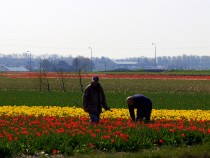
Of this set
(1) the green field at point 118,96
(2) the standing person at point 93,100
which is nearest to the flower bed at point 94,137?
(2) the standing person at point 93,100

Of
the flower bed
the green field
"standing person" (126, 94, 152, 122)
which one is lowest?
the green field

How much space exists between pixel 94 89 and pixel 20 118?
10.9 feet

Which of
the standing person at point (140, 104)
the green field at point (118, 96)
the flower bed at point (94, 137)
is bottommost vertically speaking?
the green field at point (118, 96)

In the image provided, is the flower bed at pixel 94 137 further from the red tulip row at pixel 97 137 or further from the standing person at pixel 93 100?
the standing person at pixel 93 100

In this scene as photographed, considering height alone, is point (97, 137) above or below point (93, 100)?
below

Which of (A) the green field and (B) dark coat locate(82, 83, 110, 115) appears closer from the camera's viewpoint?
(B) dark coat locate(82, 83, 110, 115)

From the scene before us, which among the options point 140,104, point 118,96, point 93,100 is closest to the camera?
point 93,100

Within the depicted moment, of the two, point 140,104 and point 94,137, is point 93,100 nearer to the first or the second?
point 140,104

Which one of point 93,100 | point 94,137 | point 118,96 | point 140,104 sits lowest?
point 118,96

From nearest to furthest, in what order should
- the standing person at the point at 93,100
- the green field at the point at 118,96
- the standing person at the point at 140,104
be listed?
the standing person at the point at 93,100
the standing person at the point at 140,104
the green field at the point at 118,96

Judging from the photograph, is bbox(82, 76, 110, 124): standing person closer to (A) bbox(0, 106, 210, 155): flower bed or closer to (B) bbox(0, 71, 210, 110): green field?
(A) bbox(0, 106, 210, 155): flower bed

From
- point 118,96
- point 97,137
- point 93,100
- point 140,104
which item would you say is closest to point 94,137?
point 97,137

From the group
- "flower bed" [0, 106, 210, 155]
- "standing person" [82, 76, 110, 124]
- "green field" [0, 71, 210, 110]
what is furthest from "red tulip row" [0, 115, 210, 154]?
"green field" [0, 71, 210, 110]

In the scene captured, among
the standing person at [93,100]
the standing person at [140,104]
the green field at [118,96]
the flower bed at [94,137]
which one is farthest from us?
the green field at [118,96]
